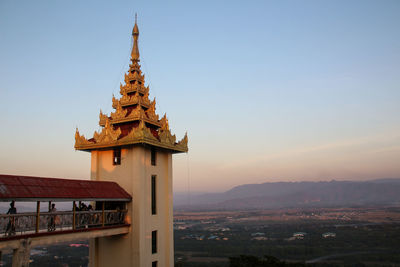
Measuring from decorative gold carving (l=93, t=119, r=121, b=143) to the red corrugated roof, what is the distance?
2710 millimetres

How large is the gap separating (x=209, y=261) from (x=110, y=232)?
73306mm

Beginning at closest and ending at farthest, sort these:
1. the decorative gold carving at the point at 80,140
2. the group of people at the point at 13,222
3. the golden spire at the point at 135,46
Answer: the group of people at the point at 13,222, the decorative gold carving at the point at 80,140, the golden spire at the point at 135,46

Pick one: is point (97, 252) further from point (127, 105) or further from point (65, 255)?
point (65, 255)

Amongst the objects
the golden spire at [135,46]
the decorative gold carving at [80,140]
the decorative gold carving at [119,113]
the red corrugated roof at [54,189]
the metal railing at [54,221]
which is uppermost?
the golden spire at [135,46]

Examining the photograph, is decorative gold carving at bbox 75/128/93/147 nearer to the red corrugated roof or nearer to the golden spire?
the red corrugated roof

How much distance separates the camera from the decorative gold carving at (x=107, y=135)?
19675 millimetres

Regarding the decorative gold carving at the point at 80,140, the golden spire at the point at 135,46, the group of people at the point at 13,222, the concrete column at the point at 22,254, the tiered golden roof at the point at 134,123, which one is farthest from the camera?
the golden spire at the point at 135,46

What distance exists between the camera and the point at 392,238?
109m

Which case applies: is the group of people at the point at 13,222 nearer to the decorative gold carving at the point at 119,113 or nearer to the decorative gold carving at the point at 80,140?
the decorative gold carving at the point at 80,140

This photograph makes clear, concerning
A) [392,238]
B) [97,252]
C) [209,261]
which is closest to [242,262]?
[97,252]

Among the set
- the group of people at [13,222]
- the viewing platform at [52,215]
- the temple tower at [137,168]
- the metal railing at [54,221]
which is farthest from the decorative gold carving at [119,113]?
the group of people at [13,222]

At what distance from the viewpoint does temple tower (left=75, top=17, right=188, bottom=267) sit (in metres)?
18.7

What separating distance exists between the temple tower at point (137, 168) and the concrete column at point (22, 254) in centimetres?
617

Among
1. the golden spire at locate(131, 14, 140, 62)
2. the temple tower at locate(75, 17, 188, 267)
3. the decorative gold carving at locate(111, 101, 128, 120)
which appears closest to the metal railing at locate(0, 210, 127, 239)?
the temple tower at locate(75, 17, 188, 267)
